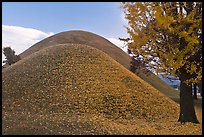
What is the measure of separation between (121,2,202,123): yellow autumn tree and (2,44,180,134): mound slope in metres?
2.72

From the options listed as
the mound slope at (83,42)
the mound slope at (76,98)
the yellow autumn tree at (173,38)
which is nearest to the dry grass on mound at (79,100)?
the mound slope at (76,98)

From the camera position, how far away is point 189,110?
14.2 m

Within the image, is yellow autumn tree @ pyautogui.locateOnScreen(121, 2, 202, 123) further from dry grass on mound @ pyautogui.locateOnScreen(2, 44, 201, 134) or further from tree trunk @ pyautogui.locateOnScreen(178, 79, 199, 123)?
dry grass on mound @ pyautogui.locateOnScreen(2, 44, 201, 134)

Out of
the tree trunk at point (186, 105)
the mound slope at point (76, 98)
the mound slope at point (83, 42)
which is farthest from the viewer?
the mound slope at point (83, 42)

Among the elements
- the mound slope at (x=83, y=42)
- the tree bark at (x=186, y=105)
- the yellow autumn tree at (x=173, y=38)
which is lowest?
the tree bark at (x=186, y=105)

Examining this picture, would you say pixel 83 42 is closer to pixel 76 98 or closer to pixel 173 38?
pixel 76 98

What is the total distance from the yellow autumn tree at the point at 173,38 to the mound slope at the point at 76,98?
107 inches

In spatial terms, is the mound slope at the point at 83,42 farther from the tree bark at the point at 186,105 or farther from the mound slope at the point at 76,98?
the tree bark at the point at 186,105

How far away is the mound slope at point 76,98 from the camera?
11.8m

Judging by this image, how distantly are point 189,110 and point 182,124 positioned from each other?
86cm

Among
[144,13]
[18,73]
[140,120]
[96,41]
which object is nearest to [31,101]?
[18,73]

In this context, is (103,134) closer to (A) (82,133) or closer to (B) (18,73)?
(A) (82,133)

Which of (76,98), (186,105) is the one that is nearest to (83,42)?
(76,98)

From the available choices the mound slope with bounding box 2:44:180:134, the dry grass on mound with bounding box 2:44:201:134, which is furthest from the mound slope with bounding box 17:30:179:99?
→ the dry grass on mound with bounding box 2:44:201:134
